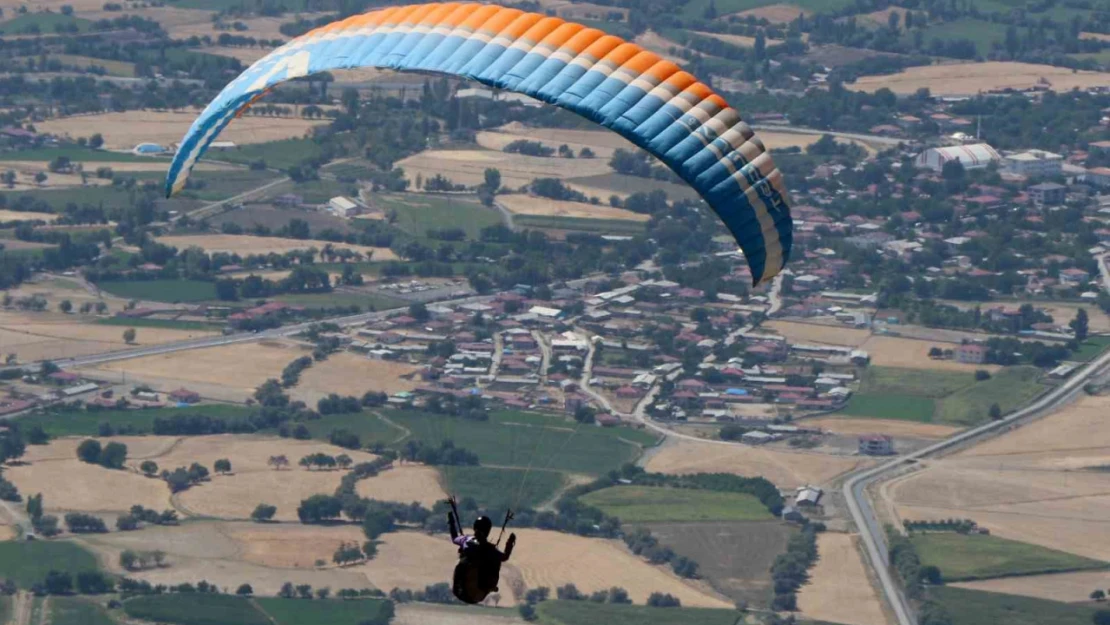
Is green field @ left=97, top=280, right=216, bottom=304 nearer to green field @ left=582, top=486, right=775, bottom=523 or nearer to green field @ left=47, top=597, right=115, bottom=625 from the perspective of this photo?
green field @ left=582, top=486, right=775, bottom=523

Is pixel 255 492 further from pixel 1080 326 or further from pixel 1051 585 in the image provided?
pixel 1080 326

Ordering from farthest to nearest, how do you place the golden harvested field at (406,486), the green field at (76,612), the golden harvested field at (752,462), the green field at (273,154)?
the green field at (273,154), the golden harvested field at (752,462), the golden harvested field at (406,486), the green field at (76,612)

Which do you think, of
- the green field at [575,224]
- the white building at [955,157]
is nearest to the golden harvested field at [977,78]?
the white building at [955,157]

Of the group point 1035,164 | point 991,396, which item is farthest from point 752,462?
point 1035,164

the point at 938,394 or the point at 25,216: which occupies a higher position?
the point at 938,394

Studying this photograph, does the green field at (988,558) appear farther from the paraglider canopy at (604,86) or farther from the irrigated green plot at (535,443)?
the paraglider canopy at (604,86)

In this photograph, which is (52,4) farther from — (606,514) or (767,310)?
(606,514)

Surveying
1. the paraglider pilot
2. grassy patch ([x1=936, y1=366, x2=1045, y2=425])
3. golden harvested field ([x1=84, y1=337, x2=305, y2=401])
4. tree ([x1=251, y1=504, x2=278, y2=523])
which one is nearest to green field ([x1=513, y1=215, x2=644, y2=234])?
golden harvested field ([x1=84, y1=337, x2=305, y2=401])
